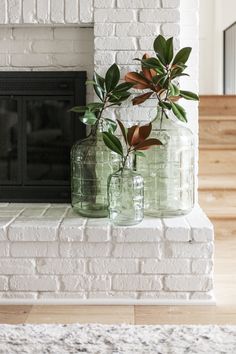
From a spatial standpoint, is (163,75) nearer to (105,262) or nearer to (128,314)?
(105,262)

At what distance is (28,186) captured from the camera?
292 cm

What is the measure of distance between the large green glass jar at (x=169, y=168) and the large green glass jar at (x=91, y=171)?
6.2 inches

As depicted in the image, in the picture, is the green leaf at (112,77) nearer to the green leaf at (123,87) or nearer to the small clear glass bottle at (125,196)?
the green leaf at (123,87)

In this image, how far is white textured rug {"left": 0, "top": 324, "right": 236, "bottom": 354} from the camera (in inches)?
75.7

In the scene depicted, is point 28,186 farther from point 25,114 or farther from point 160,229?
point 160,229

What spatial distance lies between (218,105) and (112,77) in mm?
2194

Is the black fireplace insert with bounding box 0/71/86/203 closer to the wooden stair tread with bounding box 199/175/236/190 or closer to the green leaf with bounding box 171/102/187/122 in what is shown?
the green leaf with bounding box 171/102/187/122

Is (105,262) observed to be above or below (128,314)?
above

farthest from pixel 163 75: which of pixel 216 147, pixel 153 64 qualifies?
pixel 216 147

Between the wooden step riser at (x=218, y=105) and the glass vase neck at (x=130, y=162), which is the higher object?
the wooden step riser at (x=218, y=105)

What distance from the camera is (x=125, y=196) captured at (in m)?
2.46

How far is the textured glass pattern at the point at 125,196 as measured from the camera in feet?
8.02

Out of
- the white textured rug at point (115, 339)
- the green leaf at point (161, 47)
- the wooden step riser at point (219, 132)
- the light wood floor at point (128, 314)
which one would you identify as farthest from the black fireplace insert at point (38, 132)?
the wooden step riser at point (219, 132)

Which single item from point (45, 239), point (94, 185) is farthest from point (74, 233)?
point (94, 185)
